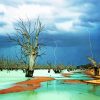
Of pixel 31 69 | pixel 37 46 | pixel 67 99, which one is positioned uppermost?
pixel 37 46

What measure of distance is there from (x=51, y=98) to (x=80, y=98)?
6.66 feet

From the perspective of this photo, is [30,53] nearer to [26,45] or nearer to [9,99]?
[26,45]

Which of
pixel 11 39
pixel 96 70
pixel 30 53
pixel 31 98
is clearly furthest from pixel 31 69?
pixel 31 98

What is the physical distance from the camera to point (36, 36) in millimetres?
50625

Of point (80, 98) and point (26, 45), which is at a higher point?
point (26, 45)

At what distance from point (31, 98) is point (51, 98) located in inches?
59.1

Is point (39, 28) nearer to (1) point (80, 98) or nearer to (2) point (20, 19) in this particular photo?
(2) point (20, 19)

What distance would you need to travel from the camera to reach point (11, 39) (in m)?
48.8

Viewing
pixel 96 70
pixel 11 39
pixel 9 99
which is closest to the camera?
pixel 9 99

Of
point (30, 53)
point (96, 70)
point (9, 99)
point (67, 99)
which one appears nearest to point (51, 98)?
point (67, 99)

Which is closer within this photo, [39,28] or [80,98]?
[80,98]

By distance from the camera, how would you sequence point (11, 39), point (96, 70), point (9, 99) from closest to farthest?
point (9, 99), point (11, 39), point (96, 70)

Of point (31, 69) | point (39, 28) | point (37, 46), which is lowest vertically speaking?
point (31, 69)

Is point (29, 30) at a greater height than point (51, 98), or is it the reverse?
point (29, 30)
